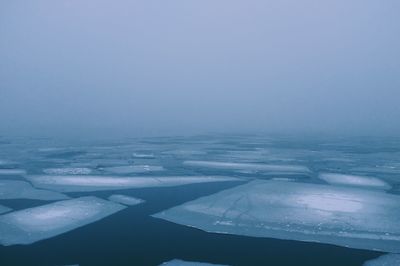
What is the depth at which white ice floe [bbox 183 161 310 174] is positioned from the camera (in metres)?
5.66

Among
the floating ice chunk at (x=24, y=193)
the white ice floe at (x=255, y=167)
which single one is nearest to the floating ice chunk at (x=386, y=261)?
the floating ice chunk at (x=24, y=193)

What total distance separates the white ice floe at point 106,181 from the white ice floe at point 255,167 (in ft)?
3.12

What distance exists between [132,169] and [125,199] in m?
2.00

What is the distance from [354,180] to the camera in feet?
15.9

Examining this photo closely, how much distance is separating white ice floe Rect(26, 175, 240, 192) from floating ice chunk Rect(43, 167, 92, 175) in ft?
0.88

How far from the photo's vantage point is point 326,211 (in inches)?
125

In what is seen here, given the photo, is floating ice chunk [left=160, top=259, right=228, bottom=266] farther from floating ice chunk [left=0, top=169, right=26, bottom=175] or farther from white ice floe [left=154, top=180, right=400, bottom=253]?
floating ice chunk [left=0, top=169, right=26, bottom=175]

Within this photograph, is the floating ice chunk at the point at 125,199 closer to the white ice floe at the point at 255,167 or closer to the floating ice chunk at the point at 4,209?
the floating ice chunk at the point at 4,209

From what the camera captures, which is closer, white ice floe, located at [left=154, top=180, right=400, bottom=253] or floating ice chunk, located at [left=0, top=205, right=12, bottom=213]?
white ice floe, located at [left=154, top=180, right=400, bottom=253]

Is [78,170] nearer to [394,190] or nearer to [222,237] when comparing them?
[222,237]

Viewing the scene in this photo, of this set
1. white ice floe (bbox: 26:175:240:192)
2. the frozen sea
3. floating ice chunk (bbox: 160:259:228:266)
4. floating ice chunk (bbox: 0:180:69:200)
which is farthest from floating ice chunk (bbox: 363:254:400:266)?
floating ice chunk (bbox: 0:180:69:200)

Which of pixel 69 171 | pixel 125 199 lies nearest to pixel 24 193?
pixel 125 199

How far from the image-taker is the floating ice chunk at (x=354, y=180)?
4.53m

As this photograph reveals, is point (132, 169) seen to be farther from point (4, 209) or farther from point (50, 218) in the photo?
point (50, 218)
